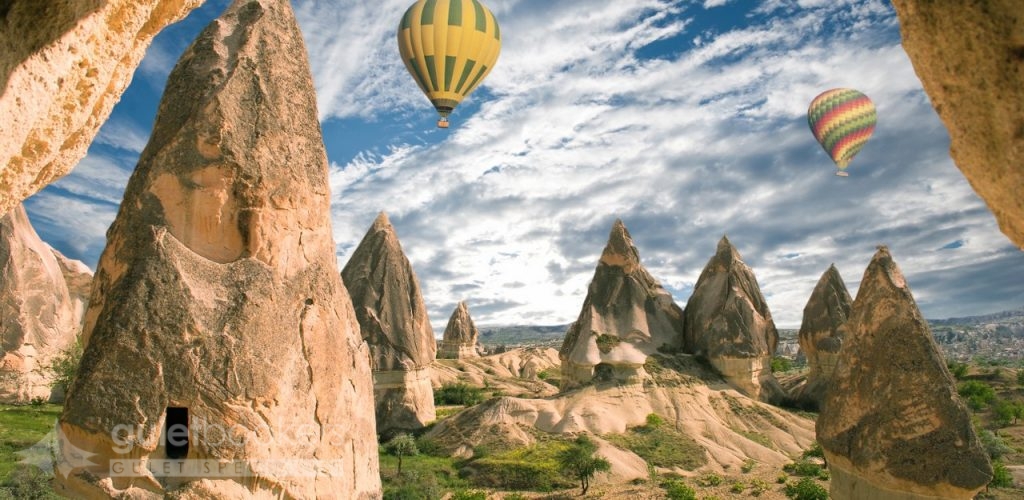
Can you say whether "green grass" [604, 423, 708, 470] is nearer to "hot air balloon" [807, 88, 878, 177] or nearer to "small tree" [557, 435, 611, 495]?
"small tree" [557, 435, 611, 495]

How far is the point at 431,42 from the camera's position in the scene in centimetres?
2148

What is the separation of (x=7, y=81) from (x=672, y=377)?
23885 millimetres

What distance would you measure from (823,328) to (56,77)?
30976 millimetres

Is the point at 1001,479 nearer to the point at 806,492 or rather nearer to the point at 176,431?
the point at 806,492

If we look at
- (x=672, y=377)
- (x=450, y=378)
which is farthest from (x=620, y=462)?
(x=450, y=378)

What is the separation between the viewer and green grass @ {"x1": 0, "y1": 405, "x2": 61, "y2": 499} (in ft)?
39.9

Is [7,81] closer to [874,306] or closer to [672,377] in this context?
[874,306]

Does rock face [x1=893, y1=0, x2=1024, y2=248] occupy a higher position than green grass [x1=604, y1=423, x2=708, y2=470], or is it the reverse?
rock face [x1=893, y1=0, x2=1024, y2=248]

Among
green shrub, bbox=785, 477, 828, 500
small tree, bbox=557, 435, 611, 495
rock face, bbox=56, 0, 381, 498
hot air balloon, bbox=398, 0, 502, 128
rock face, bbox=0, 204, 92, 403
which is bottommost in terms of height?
green shrub, bbox=785, 477, 828, 500

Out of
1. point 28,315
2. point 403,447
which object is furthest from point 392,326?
point 28,315

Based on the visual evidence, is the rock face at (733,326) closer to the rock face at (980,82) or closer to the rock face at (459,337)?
the rock face at (980,82)

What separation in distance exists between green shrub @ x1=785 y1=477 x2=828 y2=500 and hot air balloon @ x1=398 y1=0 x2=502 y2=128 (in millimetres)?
14775

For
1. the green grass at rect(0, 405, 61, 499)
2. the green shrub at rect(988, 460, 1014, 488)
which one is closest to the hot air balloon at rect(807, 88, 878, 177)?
the green shrub at rect(988, 460, 1014, 488)

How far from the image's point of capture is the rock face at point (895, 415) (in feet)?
24.7
